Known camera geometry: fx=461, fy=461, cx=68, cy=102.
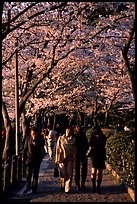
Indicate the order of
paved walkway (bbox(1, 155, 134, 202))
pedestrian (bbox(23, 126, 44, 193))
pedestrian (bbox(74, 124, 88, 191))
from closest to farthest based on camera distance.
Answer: paved walkway (bbox(1, 155, 134, 202))
pedestrian (bbox(23, 126, 44, 193))
pedestrian (bbox(74, 124, 88, 191))

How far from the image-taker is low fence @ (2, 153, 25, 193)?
12.0 m

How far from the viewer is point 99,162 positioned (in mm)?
12023

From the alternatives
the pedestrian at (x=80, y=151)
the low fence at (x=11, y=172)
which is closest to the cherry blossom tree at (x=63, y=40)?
the low fence at (x=11, y=172)

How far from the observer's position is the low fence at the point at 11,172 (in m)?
12.0

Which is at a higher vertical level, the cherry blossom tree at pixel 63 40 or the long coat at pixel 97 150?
the cherry blossom tree at pixel 63 40

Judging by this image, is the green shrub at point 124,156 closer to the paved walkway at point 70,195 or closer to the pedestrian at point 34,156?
the paved walkway at point 70,195

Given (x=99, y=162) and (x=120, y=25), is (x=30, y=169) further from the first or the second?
(x=120, y=25)

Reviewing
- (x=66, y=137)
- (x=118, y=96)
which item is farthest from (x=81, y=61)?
(x=66, y=137)

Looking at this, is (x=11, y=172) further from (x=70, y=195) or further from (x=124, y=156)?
Result: (x=124, y=156)

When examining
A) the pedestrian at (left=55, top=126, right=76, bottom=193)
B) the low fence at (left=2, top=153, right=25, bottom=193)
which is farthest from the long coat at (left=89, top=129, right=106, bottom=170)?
the low fence at (left=2, top=153, right=25, bottom=193)

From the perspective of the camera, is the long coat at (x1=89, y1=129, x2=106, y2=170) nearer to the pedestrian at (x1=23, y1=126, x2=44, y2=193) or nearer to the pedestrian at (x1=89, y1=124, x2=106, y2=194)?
the pedestrian at (x1=89, y1=124, x2=106, y2=194)

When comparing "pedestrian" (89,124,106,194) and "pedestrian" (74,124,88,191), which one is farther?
"pedestrian" (74,124,88,191)

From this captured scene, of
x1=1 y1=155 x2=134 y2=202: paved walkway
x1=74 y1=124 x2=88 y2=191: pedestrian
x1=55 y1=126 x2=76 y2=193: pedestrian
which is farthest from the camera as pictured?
x1=74 y1=124 x2=88 y2=191: pedestrian

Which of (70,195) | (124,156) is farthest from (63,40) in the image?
(70,195)
